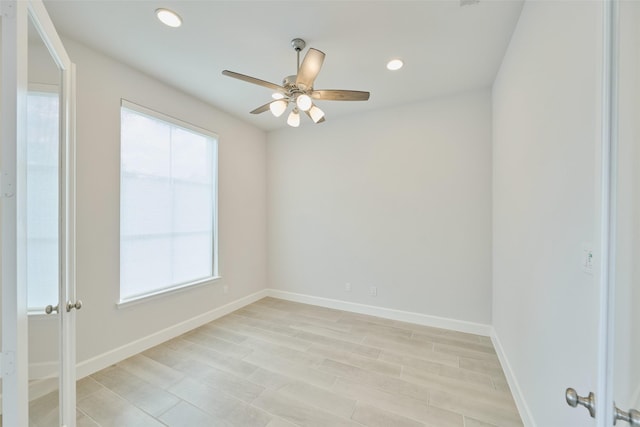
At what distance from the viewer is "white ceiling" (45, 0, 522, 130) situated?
173 centimetres

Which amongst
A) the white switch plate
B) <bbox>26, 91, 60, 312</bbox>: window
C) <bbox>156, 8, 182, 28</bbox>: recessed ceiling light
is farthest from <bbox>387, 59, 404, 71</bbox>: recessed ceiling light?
<bbox>26, 91, 60, 312</bbox>: window

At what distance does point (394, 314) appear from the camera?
3301 mm

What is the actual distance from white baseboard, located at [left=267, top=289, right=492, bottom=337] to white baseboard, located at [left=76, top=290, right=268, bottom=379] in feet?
2.92

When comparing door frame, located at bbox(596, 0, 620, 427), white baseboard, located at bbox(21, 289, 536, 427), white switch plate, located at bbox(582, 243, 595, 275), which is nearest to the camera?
door frame, located at bbox(596, 0, 620, 427)

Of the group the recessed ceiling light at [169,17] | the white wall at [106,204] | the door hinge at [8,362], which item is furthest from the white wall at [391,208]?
the door hinge at [8,362]

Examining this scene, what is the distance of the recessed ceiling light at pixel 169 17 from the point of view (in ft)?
5.78

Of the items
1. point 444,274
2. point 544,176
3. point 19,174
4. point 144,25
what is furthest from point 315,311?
point 144,25

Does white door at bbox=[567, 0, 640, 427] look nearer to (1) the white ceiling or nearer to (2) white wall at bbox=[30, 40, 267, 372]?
(1) the white ceiling

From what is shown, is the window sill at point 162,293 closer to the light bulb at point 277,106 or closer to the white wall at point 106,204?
the white wall at point 106,204

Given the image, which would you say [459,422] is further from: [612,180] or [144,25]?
[144,25]

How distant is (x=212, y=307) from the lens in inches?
130

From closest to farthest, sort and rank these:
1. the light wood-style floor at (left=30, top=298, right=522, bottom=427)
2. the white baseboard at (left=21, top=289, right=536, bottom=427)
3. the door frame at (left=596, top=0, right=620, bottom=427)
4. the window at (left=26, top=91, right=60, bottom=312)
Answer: the door frame at (left=596, top=0, right=620, bottom=427), the window at (left=26, top=91, right=60, bottom=312), the light wood-style floor at (left=30, top=298, right=522, bottom=427), the white baseboard at (left=21, top=289, right=536, bottom=427)

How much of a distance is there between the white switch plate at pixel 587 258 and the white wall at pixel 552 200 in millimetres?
30

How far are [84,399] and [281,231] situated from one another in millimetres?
2846
